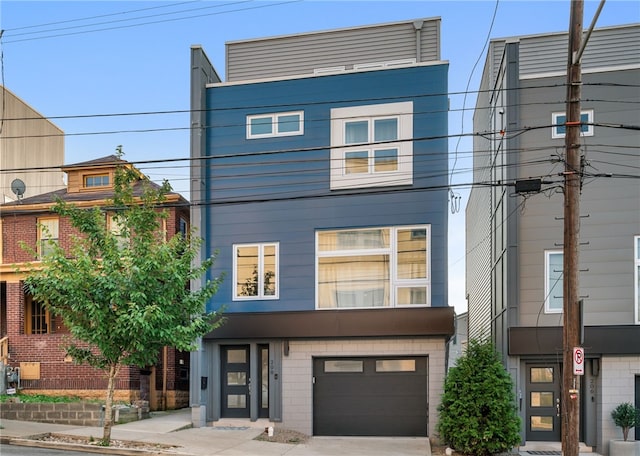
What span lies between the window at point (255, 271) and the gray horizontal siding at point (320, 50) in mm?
6085

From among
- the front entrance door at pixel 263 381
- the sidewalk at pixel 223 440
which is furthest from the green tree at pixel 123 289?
the front entrance door at pixel 263 381

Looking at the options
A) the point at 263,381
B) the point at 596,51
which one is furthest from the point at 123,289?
the point at 596,51

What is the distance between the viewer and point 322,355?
51.9ft

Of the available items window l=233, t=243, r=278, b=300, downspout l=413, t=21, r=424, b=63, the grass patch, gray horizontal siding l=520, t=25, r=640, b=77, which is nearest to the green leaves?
window l=233, t=243, r=278, b=300

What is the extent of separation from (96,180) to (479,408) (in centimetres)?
1459

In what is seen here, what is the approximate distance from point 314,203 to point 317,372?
14.5 feet

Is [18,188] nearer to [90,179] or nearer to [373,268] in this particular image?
[90,179]

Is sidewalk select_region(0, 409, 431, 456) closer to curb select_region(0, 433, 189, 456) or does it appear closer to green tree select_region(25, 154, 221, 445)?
curb select_region(0, 433, 189, 456)

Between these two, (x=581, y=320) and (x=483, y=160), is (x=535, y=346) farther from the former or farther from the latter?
(x=483, y=160)

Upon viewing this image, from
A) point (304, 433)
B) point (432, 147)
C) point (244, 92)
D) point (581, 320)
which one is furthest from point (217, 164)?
point (581, 320)

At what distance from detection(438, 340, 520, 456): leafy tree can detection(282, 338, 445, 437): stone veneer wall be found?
1.48 m

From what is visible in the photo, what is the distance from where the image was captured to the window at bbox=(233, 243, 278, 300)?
16375 millimetres

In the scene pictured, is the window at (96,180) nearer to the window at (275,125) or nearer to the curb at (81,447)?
the window at (275,125)

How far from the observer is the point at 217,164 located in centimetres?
1688
